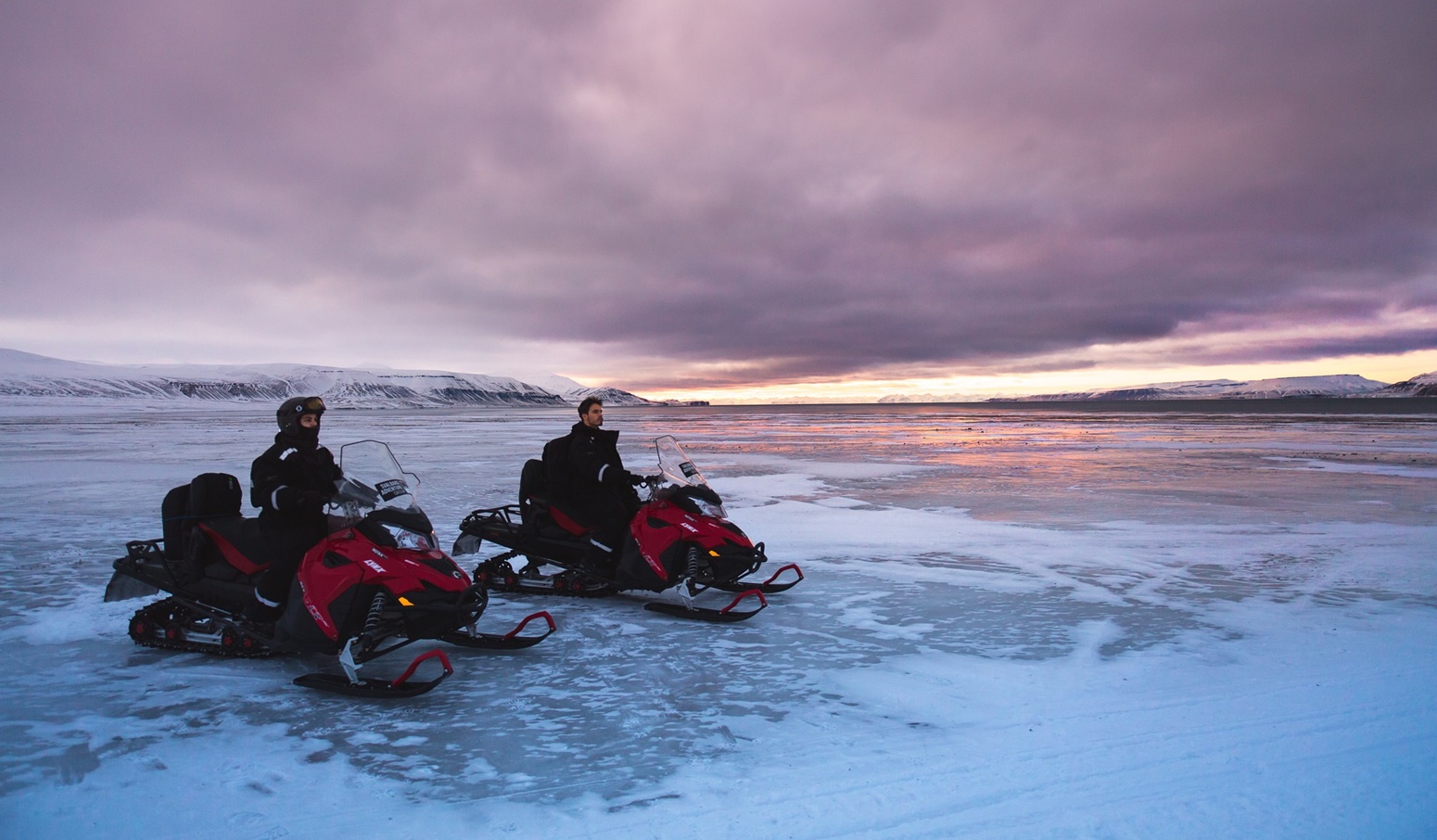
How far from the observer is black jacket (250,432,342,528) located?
12.5 ft

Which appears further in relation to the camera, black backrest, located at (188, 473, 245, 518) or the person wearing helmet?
black backrest, located at (188, 473, 245, 518)

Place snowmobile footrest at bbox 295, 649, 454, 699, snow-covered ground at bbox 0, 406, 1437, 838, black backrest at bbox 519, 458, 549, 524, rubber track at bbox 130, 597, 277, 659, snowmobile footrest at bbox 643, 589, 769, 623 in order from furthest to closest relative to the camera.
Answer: black backrest at bbox 519, 458, 549, 524 → snowmobile footrest at bbox 643, 589, 769, 623 → rubber track at bbox 130, 597, 277, 659 → snowmobile footrest at bbox 295, 649, 454, 699 → snow-covered ground at bbox 0, 406, 1437, 838

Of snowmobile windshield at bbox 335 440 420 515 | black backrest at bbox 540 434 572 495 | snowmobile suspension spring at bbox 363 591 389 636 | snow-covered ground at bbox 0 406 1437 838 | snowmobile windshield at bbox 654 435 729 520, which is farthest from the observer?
black backrest at bbox 540 434 572 495

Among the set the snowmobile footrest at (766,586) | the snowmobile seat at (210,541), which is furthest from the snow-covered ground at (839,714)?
the snowmobile seat at (210,541)

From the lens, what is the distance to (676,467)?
227 inches

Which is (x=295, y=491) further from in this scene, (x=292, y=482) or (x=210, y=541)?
(x=210, y=541)

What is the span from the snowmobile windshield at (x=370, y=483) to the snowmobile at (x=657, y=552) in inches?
67.5

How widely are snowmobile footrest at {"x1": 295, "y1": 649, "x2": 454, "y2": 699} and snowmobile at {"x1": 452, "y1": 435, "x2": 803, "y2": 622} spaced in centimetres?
185

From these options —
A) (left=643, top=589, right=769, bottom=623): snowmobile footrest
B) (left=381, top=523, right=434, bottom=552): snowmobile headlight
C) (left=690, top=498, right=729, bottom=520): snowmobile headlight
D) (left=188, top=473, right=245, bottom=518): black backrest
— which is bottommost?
(left=643, top=589, right=769, bottom=623): snowmobile footrest

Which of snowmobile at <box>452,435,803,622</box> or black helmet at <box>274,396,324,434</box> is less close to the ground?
black helmet at <box>274,396,324,434</box>

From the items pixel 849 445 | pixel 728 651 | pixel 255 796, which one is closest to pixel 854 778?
pixel 728 651

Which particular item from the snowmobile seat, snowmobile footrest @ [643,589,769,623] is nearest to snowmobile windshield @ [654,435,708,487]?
snowmobile footrest @ [643,589,769,623]

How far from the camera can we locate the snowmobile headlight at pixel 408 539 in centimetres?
394

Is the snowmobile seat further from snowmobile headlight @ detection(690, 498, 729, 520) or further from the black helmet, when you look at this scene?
snowmobile headlight @ detection(690, 498, 729, 520)
